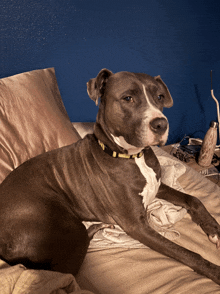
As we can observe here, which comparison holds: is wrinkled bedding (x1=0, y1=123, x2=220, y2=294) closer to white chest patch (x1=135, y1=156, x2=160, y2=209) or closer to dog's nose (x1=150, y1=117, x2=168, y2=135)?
white chest patch (x1=135, y1=156, x2=160, y2=209)

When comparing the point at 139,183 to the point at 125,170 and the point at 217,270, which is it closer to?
the point at 125,170

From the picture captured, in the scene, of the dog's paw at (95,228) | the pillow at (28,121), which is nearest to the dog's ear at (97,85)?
the pillow at (28,121)

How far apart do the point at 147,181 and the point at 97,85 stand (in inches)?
25.3

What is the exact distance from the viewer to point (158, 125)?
1178 millimetres

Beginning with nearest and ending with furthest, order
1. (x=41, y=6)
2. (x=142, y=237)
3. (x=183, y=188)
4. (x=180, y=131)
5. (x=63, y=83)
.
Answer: (x=142, y=237) < (x=183, y=188) < (x=41, y=6) < (x=63, y=83) < (x=180, y=131)

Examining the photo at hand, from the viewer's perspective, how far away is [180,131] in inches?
127

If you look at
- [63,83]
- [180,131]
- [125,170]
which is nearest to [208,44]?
[180,131]

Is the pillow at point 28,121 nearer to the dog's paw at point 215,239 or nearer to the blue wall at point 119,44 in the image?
the blue wall at point 119,44

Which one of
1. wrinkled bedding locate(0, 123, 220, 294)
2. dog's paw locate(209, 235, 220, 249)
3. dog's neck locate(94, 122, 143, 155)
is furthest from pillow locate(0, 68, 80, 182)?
dog's paw locate(209, 235, 220, 249)

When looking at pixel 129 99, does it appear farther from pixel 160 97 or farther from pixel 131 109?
pixel 160 97

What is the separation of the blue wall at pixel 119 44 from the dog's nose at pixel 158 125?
55.1 inches

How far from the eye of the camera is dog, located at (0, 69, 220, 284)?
1148 millimetres

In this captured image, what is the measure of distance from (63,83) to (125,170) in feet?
4.30

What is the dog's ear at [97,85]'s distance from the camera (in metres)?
1.38
